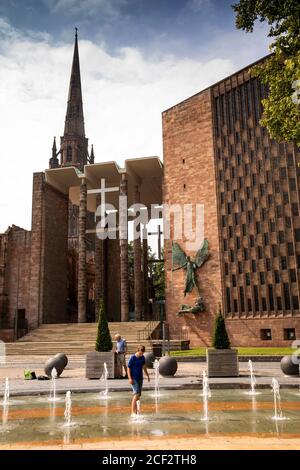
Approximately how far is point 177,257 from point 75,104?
63.0 metres

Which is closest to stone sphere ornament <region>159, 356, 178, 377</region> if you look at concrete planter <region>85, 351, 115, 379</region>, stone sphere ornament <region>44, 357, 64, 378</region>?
concrete planter <region>85, 351, 115, 379</region>

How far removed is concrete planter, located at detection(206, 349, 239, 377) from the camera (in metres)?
16.3

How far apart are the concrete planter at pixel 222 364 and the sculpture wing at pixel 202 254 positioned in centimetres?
1856

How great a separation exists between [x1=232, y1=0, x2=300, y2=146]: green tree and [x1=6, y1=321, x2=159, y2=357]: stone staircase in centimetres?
1836

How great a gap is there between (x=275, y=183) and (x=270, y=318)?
32.4ft

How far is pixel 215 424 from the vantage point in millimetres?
8086

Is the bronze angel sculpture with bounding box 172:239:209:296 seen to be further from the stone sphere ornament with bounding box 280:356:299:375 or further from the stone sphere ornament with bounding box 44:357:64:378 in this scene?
the stone sphere ornament with bounding box 44:357:64:378

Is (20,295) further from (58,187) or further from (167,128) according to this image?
(167,128)

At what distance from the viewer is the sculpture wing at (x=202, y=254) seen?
3478 cm

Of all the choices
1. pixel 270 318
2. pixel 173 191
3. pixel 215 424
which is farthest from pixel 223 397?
pixel 173 191

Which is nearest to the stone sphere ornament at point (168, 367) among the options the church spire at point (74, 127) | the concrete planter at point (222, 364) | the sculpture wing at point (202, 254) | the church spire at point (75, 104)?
the concrete planter at point (222, 364)

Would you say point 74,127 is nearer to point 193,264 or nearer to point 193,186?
point 193,186

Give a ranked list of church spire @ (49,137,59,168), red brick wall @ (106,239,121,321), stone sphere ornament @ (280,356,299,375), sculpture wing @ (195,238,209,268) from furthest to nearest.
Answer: church spire @ (49,137,59,168)
red brick wall @ (106,239,121,321)
sculpture wing @ (195,238,209,268)
stone sphere ornament @ (280,356,299,375)

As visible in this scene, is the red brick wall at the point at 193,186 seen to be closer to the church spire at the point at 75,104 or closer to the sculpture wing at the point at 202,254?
the sculpture wing at the point at 202,254
